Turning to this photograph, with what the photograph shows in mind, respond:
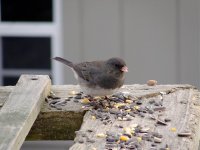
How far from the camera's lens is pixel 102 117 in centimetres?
238

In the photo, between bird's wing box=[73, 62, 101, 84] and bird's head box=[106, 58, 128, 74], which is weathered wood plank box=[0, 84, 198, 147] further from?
bird's head box=[106, 58, 128, 74]

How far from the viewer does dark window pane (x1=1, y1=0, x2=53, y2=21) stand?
531 centimetres

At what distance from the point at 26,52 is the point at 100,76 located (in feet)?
7.83

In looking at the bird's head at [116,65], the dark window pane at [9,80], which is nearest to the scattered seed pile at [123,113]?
the bird's head at [116,65]

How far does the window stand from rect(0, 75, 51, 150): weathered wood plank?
8.28ft

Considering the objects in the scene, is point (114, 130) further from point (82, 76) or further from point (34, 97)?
point (82, 76)

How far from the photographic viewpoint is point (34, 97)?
8.11 ft

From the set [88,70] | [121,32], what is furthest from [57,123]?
[121,32]

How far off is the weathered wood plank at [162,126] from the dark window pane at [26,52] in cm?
282

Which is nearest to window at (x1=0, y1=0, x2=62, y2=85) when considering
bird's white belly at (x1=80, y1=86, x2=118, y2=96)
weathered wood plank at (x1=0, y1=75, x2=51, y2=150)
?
bird's white belly at (x1=80, y1=86, x2=118, y2=96)

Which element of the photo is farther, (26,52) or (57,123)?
(26,52)

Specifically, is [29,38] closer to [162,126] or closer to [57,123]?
[57,123]

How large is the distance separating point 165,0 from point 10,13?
125cm

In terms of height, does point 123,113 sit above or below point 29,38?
above
